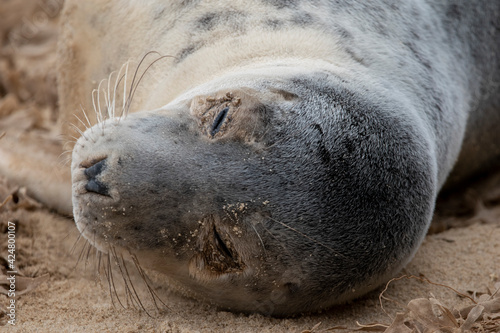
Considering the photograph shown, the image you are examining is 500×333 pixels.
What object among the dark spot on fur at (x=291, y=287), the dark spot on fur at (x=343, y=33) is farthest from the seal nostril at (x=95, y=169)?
the dark spot on fur at (x=343, y=33)

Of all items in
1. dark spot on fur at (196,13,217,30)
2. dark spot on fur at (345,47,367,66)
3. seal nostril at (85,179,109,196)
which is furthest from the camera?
dark spot on fur at (196,13,217,30)

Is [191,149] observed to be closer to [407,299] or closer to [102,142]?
[102,142]

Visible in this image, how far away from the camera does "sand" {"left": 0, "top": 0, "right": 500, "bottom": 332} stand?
270 centimetres

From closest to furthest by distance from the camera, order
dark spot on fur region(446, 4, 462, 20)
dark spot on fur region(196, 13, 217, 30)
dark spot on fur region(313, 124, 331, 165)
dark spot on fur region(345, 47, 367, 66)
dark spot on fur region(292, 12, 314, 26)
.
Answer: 1. dark spot on fur region(313, 124, 331, 165)
2. dark spot on fur region(345, 47, 367, 66)
3. dark spot on fur region(292, 12, 314, 26)
4. dark spot on fur region(196, 13, 217, 30)
5. dark spot on fur region(446, 4, 462, 20)

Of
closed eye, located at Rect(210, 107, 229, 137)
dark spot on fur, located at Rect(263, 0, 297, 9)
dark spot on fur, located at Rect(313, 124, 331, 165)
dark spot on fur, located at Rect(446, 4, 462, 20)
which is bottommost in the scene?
dark spot on fur, located at Rect(446, 4, 462, 20)

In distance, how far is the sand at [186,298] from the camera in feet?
8.87

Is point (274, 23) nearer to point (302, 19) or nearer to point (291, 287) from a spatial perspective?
point (302, 19)

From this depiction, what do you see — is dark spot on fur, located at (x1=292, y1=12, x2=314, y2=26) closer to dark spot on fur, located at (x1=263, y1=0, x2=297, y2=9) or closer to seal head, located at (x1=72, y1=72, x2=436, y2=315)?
dark spot on fur, located at (x1=263, y1=0, x2=297, y2=9)

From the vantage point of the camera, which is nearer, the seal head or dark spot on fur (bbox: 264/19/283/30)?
the seal head

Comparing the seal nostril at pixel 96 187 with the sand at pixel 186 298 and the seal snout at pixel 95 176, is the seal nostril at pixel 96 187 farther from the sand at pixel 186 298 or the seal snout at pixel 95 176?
the sand at pixel 186 298

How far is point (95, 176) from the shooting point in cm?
249

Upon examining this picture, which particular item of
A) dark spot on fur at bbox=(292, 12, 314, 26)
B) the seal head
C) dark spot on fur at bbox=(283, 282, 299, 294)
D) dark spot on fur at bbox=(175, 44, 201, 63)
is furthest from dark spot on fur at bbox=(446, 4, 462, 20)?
dark spot on fur at bbox=(283, 282, 299, 294)

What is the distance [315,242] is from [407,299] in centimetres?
75

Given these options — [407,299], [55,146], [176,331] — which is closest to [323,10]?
[407,299]
